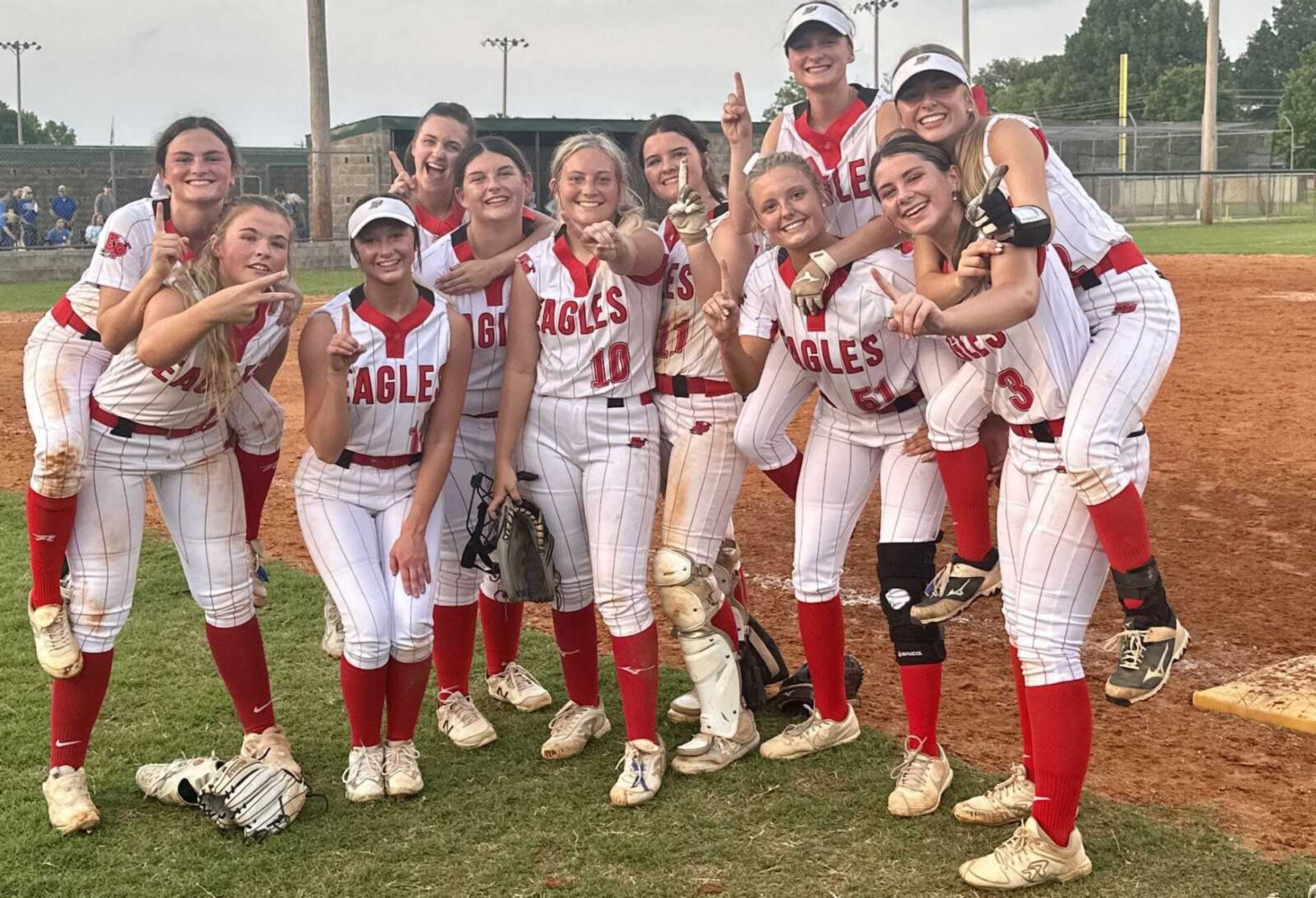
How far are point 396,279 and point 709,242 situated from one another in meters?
0.95

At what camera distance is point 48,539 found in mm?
3641

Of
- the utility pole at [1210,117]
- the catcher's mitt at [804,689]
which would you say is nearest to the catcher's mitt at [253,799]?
the catcher's mitt at [804,689]

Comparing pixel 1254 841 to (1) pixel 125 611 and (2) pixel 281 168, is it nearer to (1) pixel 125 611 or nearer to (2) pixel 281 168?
(1) pixel 125 611

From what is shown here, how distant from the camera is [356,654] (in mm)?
3691

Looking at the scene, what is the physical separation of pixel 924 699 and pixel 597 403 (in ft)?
4.21

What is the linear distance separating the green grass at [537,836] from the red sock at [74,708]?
20cm

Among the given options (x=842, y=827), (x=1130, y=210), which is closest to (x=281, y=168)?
(x=1130, y=210)

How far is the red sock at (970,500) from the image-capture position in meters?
3.46

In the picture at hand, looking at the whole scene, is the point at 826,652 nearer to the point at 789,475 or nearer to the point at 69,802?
the point at 789,475

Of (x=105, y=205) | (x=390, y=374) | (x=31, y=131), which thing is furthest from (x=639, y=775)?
(x=31, y=131)

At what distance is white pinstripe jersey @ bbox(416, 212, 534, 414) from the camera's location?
416 cm

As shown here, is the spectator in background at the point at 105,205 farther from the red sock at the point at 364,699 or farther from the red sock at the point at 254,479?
the red sock at the point at 364,699

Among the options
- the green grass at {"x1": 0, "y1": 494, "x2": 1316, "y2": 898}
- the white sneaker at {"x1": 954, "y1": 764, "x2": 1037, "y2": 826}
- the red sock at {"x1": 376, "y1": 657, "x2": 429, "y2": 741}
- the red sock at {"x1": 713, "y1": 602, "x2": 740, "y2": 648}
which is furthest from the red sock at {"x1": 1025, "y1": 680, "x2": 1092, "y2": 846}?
the red sock at {"x1": 376, "y1": 657, "x2": 429, "y2": 741}

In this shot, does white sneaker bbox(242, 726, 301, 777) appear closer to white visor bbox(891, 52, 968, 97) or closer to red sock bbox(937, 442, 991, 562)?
red sock bbox(937, 442, 991, 562)
